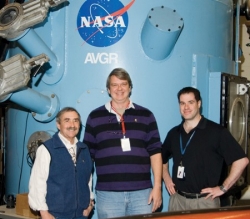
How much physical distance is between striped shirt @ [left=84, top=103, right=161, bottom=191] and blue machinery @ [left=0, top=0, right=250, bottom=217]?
516 mm

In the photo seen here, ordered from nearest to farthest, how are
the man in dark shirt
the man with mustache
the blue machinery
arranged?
the man with mustache < the man in dark shirt < the blue machinery

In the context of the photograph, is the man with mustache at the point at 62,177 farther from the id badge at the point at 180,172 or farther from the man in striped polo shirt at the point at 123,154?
the id badge at the point at 180,172

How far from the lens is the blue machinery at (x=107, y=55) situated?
346 centimetres

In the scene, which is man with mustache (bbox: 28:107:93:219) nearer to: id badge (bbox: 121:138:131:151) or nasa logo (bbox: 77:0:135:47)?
id badge (bbox: 121:138:131:151)

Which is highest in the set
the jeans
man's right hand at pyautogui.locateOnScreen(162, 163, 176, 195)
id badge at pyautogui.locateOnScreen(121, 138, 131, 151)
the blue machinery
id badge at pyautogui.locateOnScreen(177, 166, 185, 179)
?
the blue machinery

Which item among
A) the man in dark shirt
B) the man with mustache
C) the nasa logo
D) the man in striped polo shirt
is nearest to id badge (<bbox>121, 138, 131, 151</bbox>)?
the man in striped polo shirt

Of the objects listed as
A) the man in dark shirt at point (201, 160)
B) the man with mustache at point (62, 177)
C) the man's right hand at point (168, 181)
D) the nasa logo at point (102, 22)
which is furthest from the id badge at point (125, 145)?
the nasa logo at point (102, 22)

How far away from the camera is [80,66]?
11.8ft

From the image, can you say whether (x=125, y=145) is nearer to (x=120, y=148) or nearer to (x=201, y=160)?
(x=120, y=148)

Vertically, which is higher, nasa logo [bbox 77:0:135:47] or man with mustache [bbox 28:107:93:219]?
nasa logo [bbox 77:0:135:47]

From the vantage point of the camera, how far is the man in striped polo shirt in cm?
296

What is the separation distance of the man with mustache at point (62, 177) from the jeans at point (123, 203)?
152 mm

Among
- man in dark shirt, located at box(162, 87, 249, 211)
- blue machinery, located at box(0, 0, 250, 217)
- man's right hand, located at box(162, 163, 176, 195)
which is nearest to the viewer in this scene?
man in dark shirt, located at box(162, 87, 249, 211)

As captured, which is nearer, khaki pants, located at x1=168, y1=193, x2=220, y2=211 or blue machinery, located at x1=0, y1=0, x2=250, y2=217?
khaki pants, located at x1=168, y1=193, x2=220, y2=211
